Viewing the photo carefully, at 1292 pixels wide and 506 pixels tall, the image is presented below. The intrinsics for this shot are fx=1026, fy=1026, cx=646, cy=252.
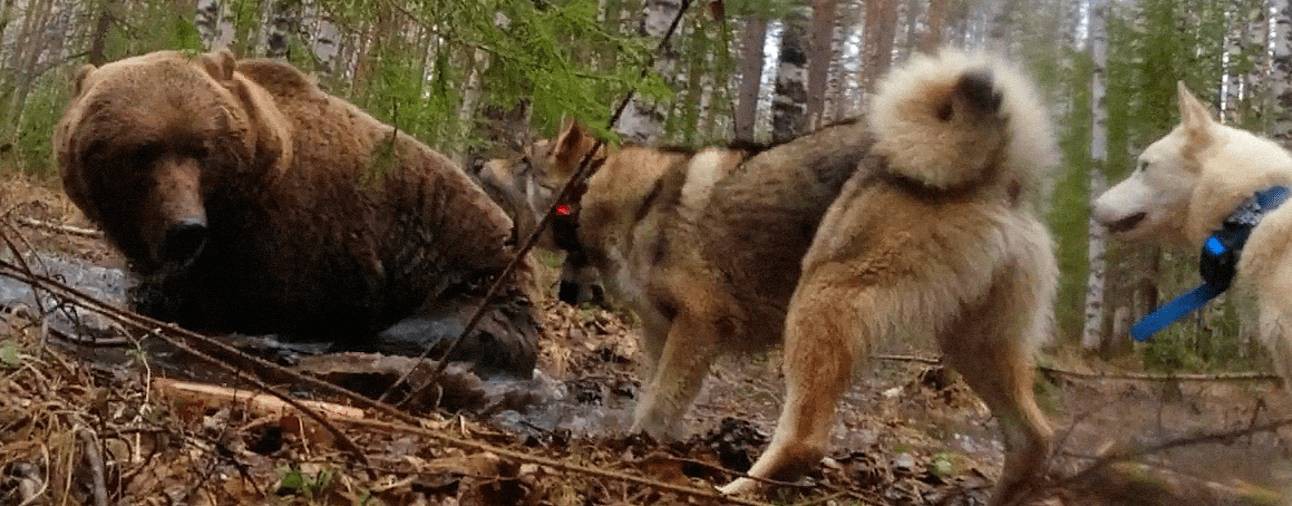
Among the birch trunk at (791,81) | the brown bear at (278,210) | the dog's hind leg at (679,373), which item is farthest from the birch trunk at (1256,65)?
the brown bear at (278,210)

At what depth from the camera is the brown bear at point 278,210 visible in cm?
476

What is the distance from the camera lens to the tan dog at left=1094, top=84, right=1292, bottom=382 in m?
3.68

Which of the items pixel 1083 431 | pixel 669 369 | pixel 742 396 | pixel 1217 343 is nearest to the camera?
pixel 1083 431

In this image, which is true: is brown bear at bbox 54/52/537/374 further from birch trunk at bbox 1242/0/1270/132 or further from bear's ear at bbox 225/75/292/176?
birch trunk at bbox 1242/0/1270/132

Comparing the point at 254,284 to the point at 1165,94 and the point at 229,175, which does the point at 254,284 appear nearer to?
the point at 229,175

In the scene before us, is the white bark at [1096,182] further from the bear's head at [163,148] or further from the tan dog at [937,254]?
the bear's head at [163,148]

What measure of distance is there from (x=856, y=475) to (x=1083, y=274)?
703cm

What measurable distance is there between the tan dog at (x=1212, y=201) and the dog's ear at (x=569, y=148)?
2663mm

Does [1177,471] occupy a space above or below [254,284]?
above

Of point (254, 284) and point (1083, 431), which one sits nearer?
point (1083, 431)

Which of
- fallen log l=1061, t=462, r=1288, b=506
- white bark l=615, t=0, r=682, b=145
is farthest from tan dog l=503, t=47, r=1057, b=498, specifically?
white bark l=615, t=0, r=682, b=145

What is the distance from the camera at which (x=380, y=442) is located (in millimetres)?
3414

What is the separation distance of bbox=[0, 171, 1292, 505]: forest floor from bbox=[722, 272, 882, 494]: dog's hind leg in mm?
122

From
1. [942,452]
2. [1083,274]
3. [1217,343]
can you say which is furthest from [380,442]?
[1083,274]
